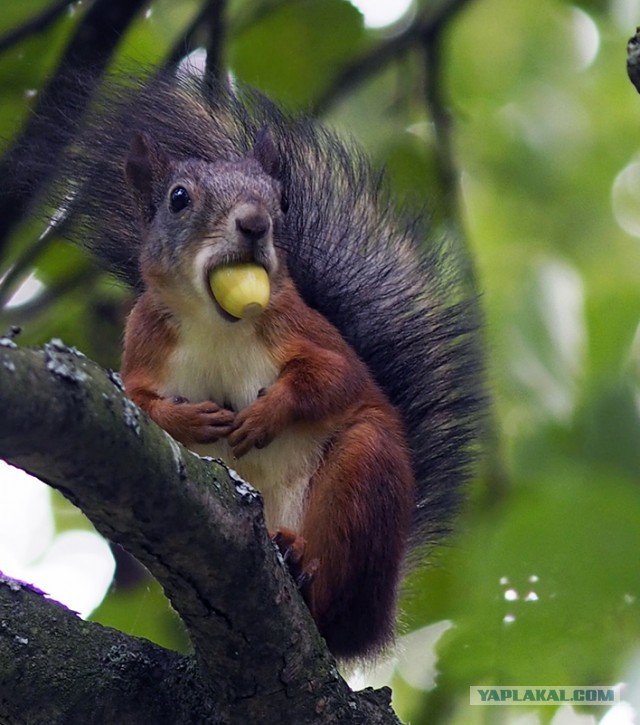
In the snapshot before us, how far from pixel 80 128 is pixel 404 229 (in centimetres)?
86

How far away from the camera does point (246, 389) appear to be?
8.39ft

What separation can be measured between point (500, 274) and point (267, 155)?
6.11 ft

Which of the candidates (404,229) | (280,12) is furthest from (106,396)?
(280,12)

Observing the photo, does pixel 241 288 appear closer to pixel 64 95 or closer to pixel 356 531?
pixel 356 531

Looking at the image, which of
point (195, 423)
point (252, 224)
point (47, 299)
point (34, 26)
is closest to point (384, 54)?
point (34, 26)

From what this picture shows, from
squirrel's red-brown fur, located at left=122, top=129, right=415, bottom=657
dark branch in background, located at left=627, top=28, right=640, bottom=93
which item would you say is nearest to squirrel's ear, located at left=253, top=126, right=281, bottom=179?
squirrel's red-brown fur, located at left=122, top=129, right=415, bottom=657

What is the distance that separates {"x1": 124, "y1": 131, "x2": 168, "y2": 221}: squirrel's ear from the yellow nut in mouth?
0.42 metres

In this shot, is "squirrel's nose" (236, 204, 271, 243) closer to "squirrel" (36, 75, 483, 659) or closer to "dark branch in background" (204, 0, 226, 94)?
"squirrel" (36, 75, 483, 659)

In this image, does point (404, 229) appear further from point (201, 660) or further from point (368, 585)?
point (201, 660)

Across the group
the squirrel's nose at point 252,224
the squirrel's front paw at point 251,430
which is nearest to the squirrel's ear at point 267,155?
the squirrel's nose at point 252,224

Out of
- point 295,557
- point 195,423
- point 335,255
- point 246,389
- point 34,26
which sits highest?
point 34,26

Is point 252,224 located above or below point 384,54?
below

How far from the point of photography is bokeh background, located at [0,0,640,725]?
8.20ft

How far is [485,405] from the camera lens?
302cm
